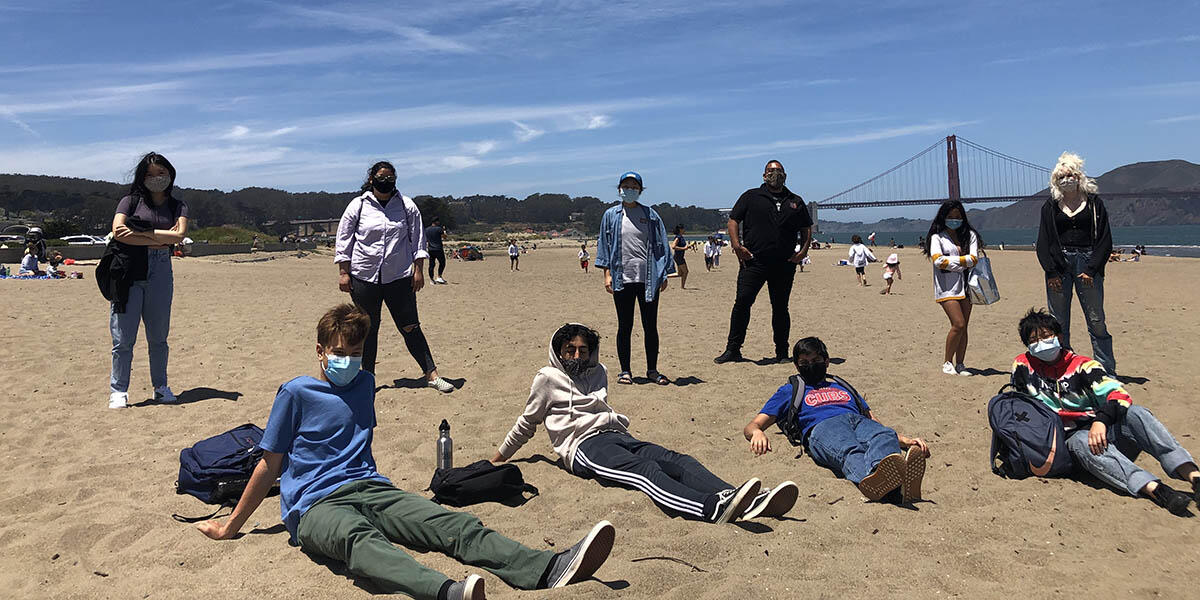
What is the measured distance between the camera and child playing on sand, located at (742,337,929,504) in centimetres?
411

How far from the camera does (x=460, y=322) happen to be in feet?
39.4

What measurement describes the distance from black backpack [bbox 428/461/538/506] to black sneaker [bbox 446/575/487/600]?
138cm

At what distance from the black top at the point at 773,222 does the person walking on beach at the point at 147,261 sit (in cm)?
498

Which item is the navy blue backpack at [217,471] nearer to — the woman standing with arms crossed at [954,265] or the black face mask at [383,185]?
the black face mask at [383,185]

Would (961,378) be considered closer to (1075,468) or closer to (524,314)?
(1075,468)

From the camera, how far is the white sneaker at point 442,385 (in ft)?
22.6

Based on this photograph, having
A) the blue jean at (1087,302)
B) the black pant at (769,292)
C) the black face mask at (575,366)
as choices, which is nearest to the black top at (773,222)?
the black pant at (769,292)

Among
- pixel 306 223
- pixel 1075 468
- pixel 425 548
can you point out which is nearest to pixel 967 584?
pixel 1075 468

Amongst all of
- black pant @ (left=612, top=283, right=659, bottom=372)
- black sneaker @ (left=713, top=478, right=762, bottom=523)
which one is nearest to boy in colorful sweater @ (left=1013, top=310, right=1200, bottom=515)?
black sneaker @ (left=713, top=478, right=762, bottom=523)

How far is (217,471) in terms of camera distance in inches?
176

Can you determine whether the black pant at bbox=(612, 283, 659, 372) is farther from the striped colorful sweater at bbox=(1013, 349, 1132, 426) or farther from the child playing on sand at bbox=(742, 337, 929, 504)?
the striped colorful sweater at bbox=(1013, 349, 1132, 426)

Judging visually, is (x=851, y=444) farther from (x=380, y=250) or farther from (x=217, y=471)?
(x=380, y=250)

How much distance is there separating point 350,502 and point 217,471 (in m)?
1.38

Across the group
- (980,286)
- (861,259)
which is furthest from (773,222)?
(861,259)
